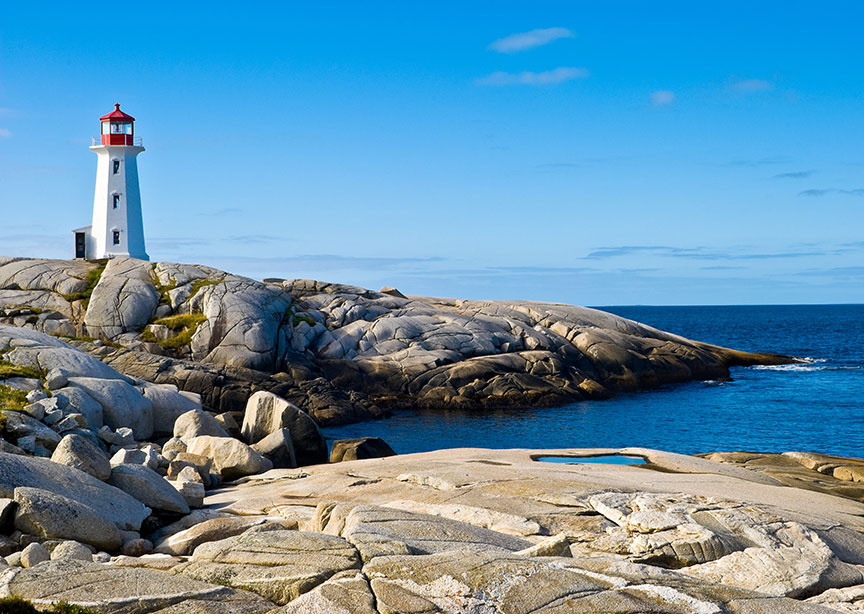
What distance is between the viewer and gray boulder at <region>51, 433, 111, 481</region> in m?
13.9

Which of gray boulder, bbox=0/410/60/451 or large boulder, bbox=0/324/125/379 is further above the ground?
large boulder, bbox=0/324/125/379

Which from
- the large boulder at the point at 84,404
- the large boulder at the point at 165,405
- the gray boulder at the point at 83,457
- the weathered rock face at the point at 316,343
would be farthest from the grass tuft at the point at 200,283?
the gray boulder at the point at 83,457

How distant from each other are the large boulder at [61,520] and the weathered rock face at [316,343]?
26.0 meters

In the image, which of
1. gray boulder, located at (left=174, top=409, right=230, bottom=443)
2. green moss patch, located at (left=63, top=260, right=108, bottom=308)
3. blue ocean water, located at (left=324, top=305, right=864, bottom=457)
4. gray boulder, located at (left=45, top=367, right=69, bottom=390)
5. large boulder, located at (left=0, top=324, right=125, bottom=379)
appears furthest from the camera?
green moss patch, located at (left=63, top=260, right=108, bottom=308)

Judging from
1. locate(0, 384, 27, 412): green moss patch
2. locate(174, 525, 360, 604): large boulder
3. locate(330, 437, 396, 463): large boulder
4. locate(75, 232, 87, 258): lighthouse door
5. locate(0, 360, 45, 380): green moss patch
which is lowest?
locate(330, 437, 396, 463): large boulder

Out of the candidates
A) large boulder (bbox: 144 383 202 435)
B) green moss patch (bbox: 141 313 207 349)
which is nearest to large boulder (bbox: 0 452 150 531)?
large boulder (bbox: 144 383 202 435)

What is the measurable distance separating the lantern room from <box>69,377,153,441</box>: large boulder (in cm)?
3306

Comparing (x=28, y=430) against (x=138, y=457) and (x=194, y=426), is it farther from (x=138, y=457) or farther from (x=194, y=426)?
(x=194, y=426)

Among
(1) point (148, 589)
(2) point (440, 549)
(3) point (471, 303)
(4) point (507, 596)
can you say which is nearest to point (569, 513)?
(2) point (440, 549)

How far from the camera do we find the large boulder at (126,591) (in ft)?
24.6

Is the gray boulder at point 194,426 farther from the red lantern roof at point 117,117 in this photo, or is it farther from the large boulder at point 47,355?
the red lantern roof at point 117,117

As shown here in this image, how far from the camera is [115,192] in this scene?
54.2 metres

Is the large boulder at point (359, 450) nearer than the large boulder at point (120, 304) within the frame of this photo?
Yes

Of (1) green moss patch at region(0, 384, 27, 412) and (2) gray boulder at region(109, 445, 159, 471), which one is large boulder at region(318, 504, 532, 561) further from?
(1) green moss patch at region(0, 384, 27, 412)
